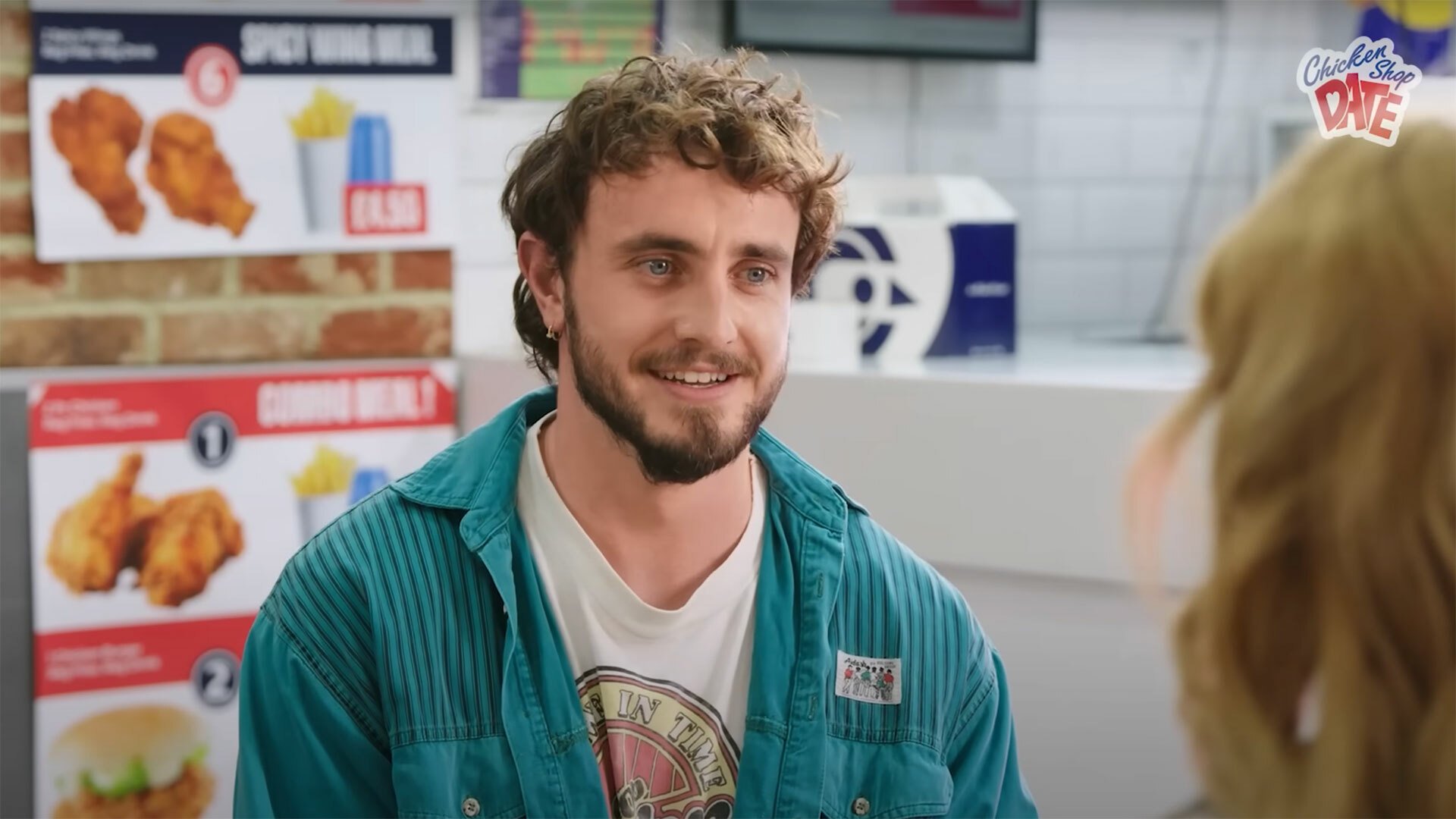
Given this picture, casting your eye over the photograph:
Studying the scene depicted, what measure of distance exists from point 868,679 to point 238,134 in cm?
138

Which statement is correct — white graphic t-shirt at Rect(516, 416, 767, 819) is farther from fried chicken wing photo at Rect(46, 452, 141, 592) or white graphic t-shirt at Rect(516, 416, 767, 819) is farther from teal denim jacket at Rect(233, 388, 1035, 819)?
fried chicken wing photo at Rect(46, 452, 141, 592)

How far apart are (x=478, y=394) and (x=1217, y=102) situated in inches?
60.1

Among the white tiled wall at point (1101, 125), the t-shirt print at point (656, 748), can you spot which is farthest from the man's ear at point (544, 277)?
the white tiled wall at point (1101, 125)

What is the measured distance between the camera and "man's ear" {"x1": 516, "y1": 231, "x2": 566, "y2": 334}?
5.47 feet

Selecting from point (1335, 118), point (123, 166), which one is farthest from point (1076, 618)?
point (123, 166)

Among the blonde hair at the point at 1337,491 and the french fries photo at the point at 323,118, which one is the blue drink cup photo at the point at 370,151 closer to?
the french fries photo at the point at 323,118

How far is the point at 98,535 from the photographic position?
240 centimetres

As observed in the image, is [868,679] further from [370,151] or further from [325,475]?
[370,151]

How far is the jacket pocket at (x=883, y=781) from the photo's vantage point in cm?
154

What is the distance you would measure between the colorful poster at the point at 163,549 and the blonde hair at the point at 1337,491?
198 centimetres

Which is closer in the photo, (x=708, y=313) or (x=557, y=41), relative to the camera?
(x=708, y=313)

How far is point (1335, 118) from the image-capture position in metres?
1.06

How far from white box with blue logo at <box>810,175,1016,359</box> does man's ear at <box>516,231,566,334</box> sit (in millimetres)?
837

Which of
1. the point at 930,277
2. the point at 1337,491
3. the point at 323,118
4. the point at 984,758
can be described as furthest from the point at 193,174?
the point at 1337,491
